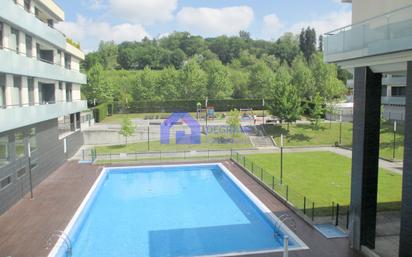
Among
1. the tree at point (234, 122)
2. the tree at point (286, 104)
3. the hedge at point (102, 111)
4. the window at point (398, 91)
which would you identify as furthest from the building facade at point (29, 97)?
the window at point (398, 91)

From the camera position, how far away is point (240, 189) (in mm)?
23062

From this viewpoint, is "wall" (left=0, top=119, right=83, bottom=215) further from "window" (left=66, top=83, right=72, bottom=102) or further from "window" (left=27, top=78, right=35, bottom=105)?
"window" (left=66, top=83, right=72, bottom=102)

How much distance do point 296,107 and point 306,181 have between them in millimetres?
18014

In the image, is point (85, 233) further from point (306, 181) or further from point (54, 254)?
point (306, 181)

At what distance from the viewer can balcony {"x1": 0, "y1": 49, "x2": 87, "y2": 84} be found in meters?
17.6

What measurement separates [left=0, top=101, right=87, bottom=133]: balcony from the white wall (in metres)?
15.3

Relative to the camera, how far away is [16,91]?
68.5ft

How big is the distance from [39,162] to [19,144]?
3798 mm

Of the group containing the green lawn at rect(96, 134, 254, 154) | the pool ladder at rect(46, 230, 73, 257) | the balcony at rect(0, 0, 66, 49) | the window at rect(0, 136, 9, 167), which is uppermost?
the balcony at rect(0, 0, 66, 49)

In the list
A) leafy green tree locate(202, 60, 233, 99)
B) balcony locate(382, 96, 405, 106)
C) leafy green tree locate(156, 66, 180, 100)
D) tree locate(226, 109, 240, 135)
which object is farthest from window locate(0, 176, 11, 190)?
leafy green tree locate(202, 60, 233, 99)

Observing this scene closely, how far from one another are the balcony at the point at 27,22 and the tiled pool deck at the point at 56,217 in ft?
31.0

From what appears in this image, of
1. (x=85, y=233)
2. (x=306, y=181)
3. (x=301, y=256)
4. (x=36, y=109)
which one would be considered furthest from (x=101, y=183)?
(x=301, y=256)

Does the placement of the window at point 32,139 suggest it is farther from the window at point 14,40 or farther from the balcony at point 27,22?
the balcony at point 27,22

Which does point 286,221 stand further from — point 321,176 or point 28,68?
point 28,68
